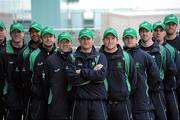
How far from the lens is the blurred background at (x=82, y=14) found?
9664mm

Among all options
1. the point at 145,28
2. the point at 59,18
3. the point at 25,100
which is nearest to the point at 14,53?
the point at 25,100

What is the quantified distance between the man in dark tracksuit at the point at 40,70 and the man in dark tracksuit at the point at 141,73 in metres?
0.86

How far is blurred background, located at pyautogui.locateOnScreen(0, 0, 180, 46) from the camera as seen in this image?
966 centimetres

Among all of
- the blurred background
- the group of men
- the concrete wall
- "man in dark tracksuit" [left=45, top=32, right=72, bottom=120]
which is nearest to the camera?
the group of men

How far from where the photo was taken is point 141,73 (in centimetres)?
472

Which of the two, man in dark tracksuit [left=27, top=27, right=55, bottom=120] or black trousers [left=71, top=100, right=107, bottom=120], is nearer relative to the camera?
black trousers [left=71, top=100, right=107, bottom=120]

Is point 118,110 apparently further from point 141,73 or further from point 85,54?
point 85,54

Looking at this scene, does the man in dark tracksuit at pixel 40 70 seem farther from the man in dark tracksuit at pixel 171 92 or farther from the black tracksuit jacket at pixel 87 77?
the man in dark tracksuit at pixel 171 92

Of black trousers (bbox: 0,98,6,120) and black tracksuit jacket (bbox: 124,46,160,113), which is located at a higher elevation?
black tracksuit jacket (bbox: 124,46,160,113)

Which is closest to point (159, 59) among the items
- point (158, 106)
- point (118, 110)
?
point (158, 106)

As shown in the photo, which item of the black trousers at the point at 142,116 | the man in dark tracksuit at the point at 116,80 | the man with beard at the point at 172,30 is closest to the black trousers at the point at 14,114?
the man in dark tracksuit at the point at 116,80

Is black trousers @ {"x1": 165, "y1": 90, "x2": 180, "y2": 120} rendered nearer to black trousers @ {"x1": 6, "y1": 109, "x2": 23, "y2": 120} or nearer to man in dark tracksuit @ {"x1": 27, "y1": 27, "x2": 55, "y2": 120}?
man in dark tracksuit @ {"x1": 27, "y1": 27, "x2": 55, "y2": 120}

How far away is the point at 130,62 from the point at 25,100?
135cm

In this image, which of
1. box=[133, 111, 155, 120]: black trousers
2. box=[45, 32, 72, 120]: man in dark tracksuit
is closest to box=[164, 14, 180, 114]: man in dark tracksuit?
box=[133, 111, 155, 120]: black trousers
